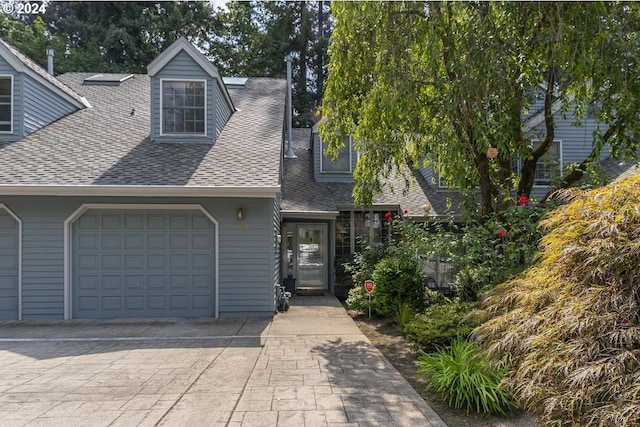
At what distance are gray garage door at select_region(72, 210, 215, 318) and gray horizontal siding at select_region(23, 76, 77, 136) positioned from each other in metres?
3.21

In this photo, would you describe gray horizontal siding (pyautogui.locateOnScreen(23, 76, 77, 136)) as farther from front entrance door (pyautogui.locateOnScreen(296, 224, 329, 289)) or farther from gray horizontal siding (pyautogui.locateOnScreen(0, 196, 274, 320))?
front entrance door (pyautogui.locateOnScreen(296, 224, 329, 289))

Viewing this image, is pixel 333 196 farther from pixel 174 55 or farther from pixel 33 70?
pixel 33 70

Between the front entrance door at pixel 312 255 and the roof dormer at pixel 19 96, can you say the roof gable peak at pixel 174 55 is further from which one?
the front entrance door at pixel 312 255

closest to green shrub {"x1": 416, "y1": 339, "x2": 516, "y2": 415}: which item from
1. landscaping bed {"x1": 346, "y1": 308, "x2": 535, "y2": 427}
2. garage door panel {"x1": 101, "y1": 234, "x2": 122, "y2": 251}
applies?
landscaping bed {"x1": 346, "y1": 308, "x2": 535, "y2": 427}

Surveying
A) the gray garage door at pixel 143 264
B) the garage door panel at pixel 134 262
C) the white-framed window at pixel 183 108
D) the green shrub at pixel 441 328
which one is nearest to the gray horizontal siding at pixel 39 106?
the white-framed window at pixel 183 108

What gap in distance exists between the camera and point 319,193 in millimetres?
11898

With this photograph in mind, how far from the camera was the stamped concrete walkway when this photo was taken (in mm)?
3588

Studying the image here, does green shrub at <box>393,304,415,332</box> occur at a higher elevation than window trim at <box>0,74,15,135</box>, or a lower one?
lower

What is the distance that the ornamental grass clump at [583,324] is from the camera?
2.86m

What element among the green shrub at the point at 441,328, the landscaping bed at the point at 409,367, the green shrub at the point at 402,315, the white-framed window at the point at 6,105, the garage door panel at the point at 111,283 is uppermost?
the white-framed window at the point at 6,105

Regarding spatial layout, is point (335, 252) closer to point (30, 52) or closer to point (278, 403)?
point (278, 403)

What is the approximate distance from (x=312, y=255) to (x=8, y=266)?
23.9 feet

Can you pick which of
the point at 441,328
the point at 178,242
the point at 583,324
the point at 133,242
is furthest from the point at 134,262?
the point at 583,324

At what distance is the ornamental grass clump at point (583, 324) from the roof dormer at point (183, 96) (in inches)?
302
